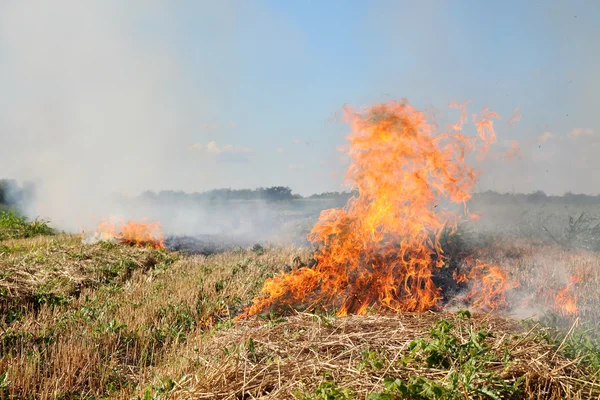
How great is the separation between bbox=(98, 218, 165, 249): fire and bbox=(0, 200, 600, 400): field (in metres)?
5.03

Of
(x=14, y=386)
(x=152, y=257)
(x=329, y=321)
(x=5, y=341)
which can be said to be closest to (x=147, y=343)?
(x=14, y=386)

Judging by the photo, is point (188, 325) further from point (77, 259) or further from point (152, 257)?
point (152, 257)

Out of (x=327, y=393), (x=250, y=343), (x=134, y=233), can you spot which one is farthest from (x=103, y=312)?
(x=134, y=233)

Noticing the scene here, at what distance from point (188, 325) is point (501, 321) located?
14.8 ft

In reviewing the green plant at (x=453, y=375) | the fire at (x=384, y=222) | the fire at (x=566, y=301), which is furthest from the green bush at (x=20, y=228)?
the green plant at (x=453, y=375)

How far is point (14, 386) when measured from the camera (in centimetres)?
470

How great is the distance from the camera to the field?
3.37 meters

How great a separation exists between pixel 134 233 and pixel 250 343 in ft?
43.8

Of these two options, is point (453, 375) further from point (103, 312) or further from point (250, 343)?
point (103, 312)

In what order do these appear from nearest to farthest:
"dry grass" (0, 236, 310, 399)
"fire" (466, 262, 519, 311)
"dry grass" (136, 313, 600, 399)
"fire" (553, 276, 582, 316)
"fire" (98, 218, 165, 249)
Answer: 1. "dry grass" (136, 313, 600, 399)
2. "dry grass" (0, 236, 310, 399)
3. "fire" (553, 276, 582, 316)
4. "fire" (466, 262, 519, 311)
5. "fire" (98, 218, 165, 249)

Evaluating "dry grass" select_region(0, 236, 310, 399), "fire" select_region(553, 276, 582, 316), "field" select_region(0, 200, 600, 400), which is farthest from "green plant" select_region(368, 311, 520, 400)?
"fire" select_region(553, 276, 582, 316)

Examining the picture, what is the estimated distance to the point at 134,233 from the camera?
16.1 metres

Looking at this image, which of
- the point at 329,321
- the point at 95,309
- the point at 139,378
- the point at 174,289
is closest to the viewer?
the point at 329,321

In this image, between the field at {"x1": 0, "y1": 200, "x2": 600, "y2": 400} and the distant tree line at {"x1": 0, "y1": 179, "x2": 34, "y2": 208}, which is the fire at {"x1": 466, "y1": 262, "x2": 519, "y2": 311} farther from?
the distant tree line at {"x1": 0, "y1": 179, "x2": 34, "y2": 208}
